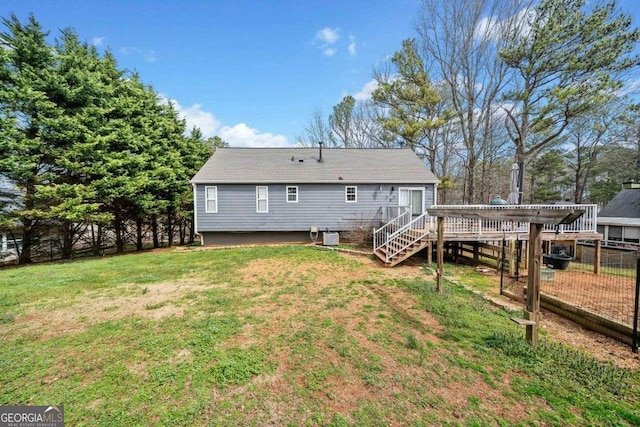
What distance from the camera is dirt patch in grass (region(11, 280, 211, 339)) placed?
13.5 feet

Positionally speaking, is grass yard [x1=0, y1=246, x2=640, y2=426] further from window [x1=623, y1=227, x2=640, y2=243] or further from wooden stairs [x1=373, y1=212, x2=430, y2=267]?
window [x1=623, y1=227, x2=640, y2=243]

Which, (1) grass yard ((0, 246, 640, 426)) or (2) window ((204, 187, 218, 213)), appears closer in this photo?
(1) grass yard ((0, 246, 640, 426))

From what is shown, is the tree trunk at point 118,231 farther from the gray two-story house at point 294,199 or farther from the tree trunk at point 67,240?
the gray two-story house at point 294,199

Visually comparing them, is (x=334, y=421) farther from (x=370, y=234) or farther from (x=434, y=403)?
(x=370, y=234)

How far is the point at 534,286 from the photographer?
3.51 meters

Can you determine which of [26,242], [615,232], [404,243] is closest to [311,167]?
[404,243]

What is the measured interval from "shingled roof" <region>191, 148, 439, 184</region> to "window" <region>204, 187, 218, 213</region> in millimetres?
448

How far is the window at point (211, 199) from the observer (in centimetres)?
1251

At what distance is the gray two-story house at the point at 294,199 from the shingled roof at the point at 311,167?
1.9 inches

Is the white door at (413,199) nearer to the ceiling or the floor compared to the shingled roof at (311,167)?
nearer to the floor

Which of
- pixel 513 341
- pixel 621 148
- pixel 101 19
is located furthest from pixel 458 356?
pixel 621 148

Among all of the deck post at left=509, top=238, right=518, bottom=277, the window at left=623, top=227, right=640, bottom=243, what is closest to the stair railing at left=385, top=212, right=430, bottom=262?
the deck post at left=509, top=238, right=518, bottom=277

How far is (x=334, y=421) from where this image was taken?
2.28m

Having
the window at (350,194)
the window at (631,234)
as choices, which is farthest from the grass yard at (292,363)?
the window at (631,234)
